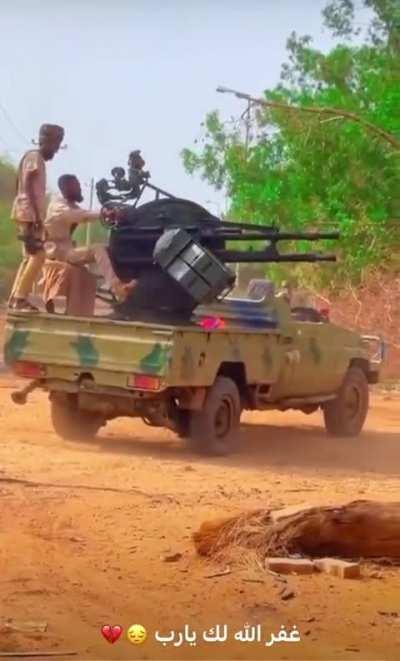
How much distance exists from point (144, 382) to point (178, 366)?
0.91ft

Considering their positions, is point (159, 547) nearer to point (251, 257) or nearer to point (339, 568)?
point (339, 568)

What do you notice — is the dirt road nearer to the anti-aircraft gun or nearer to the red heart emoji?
the red heart emoji

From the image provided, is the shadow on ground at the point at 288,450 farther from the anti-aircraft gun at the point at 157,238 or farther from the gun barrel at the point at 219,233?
the gun barrel at the point at 219,233

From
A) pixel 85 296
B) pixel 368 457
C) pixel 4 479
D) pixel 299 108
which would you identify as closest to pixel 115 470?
pixel 4 479

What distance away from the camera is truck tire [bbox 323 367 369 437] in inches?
501

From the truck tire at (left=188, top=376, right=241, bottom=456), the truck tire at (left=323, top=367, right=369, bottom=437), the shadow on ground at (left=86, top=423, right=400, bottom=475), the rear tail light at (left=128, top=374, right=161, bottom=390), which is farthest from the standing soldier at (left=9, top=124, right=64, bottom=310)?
the truck tire at (left=323, top=367, right=369, bottom=437)

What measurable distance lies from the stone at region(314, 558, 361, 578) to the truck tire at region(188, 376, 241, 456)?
4.03 m

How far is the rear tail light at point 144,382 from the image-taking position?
10.0m

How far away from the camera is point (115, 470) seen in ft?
31.3

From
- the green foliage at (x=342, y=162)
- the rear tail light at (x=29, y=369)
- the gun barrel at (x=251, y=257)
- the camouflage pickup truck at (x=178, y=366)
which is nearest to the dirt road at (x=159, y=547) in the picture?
the camouflage pickup truck at (x=178, y=366)

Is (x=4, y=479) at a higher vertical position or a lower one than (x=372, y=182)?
lower

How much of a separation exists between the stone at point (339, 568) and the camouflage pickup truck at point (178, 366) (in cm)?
Result: 358

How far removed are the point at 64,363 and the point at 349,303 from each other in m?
12.3

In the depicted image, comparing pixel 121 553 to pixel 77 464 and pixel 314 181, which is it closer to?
pixel 77 464
